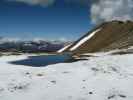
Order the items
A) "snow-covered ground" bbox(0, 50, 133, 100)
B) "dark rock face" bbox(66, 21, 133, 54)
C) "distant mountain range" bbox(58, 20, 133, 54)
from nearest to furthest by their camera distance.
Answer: "snow-covered ground" bbox(0, 50, 133, 100)
"dark rock face" bbox(66, 21, 133, 54)
"distant mountain range" bbox(58, 20, 133, 54)

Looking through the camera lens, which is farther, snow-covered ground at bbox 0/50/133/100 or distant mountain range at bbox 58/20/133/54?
distant mountain range at bbox 58/20/133/54

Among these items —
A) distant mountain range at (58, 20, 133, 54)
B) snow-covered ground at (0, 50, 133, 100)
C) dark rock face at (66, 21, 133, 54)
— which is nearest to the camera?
snow-covered ground at (0, 50, 133, 100)

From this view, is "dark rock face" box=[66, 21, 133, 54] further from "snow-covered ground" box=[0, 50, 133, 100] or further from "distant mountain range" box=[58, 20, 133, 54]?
"snow-covered ground" box=[0, 50, 133, 100]

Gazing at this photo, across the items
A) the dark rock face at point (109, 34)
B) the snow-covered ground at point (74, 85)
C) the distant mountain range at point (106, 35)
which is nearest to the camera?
the snow-covered ground at point (74, 85)

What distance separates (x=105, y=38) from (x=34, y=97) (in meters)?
128

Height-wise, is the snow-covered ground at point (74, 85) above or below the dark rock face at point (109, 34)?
below

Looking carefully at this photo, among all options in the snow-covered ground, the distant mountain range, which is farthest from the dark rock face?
the snow-covered ground

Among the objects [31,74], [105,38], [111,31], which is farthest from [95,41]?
[31,74]

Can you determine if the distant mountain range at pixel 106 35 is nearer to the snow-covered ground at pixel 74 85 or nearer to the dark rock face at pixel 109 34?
the dark rock face at pixel 109 34

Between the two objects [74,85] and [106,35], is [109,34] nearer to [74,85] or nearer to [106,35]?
[106,35]

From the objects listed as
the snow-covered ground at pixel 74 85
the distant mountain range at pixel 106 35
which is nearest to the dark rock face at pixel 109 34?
the distant mountain range at pixel 106 35

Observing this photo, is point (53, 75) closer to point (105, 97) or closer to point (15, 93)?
point (15, 93)

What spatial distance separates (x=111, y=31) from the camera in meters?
156

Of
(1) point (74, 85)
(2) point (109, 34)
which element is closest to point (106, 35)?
(2) point (109, 34)
